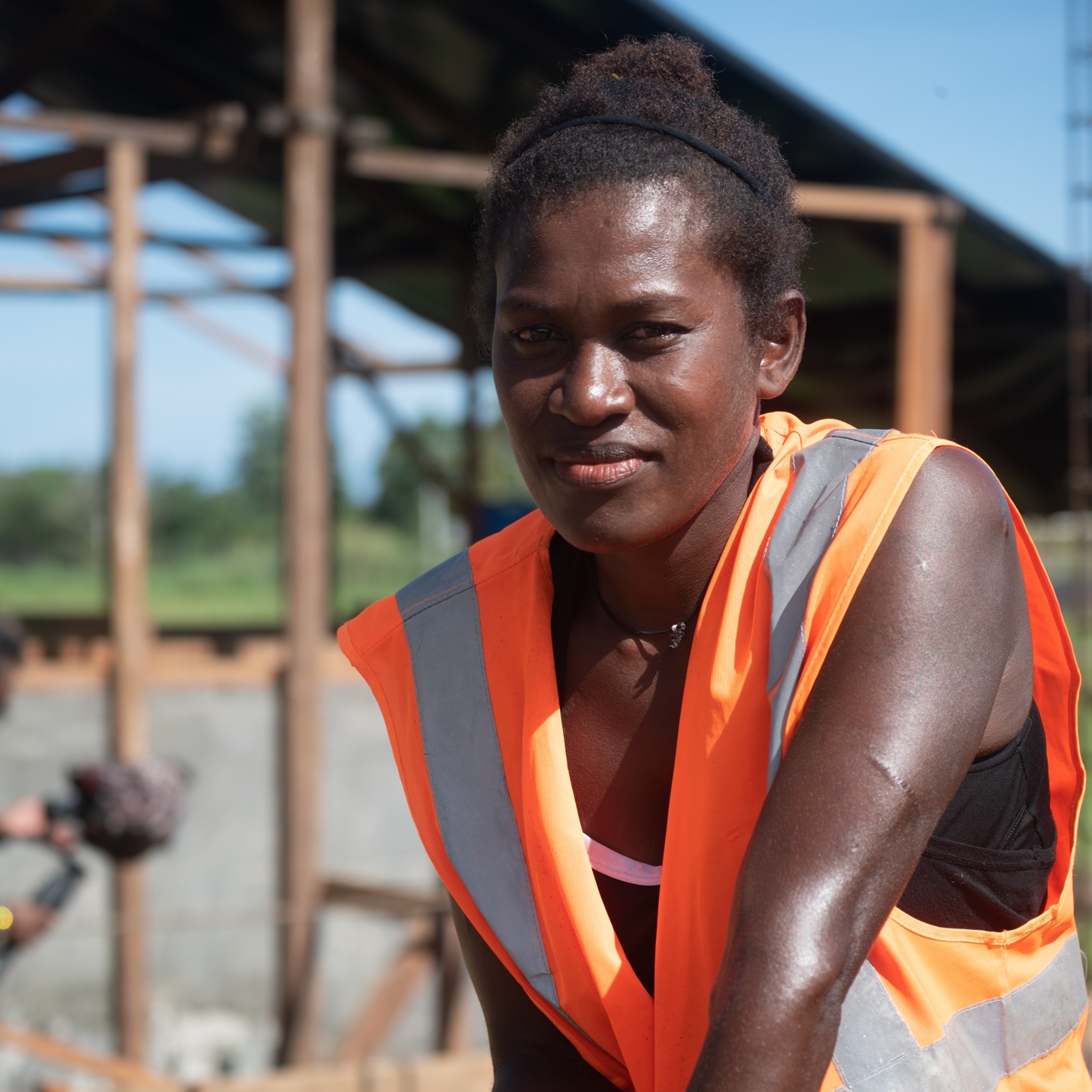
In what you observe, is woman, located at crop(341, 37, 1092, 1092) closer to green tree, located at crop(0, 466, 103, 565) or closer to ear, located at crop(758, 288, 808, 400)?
ear, located at crop(758, 288, 808, 400)

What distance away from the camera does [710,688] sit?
1271 millimetres

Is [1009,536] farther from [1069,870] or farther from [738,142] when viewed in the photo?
[738,142]

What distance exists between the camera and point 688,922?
1.30 m

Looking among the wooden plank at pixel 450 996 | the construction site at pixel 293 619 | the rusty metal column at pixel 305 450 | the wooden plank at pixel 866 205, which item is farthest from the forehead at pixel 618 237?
the wooden plank at pixel 450 996

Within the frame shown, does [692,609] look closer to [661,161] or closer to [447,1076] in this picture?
[661,161]

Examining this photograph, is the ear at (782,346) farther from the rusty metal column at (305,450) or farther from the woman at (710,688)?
the rusty metal column at (305,450)

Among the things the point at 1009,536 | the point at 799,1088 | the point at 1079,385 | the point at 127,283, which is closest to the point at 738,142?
the point at 1009,536

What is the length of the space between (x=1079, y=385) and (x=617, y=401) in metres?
4.62

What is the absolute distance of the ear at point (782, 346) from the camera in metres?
1.47

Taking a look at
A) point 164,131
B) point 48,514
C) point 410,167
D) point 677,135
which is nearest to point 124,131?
point 164,131

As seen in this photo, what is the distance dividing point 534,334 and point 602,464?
0.53 ft

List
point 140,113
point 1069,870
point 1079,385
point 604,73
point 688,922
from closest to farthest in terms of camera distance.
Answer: point 688,922 < point 1069,870 < point 604,73 < point 1079,385 < point 140,113

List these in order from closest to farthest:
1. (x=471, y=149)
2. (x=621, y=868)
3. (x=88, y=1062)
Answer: (x=621, y=868) < (x=88, y=1062) < (x=471, y=149)

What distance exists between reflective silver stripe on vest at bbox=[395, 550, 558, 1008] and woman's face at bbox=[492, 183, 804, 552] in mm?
233
